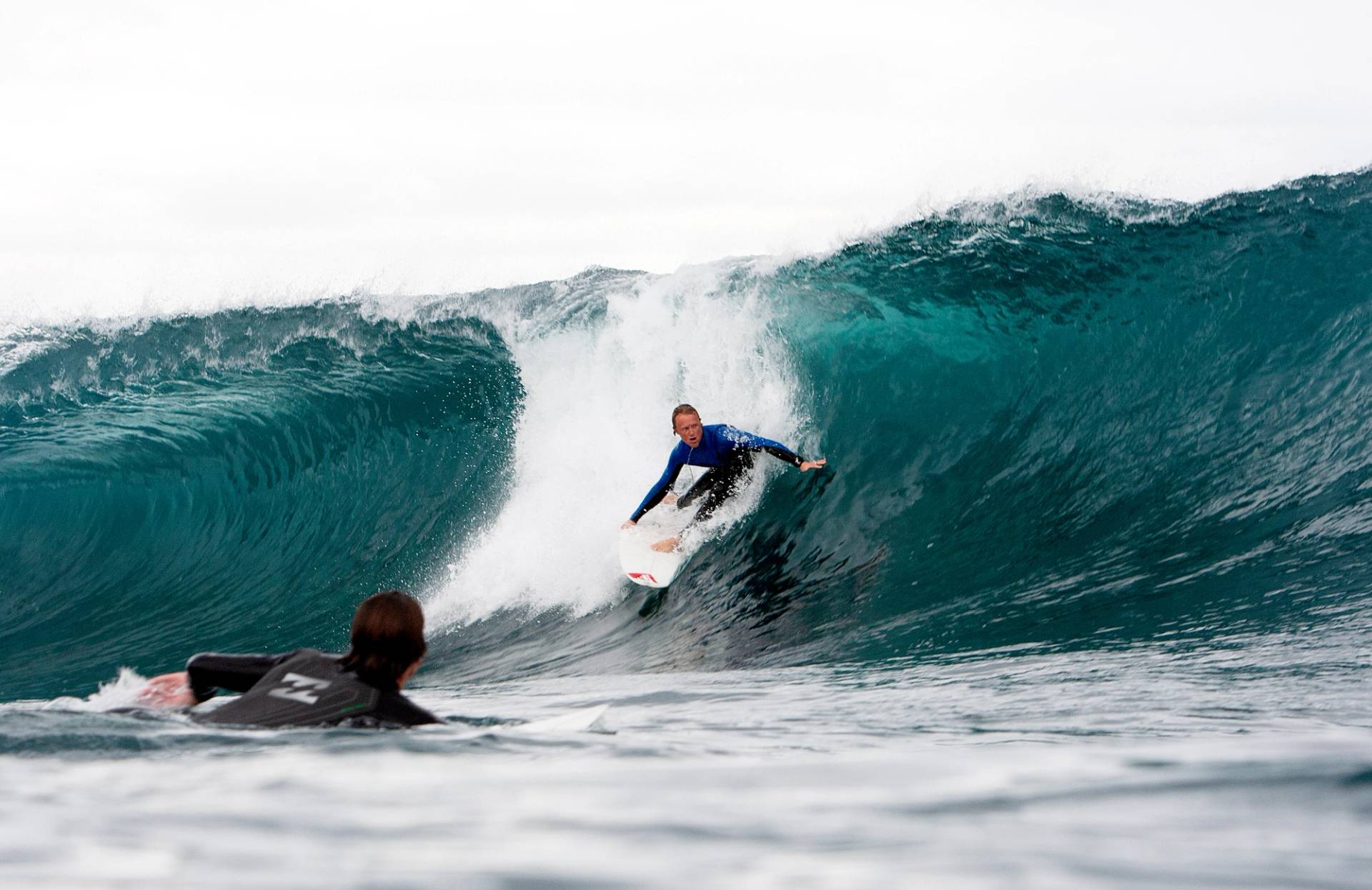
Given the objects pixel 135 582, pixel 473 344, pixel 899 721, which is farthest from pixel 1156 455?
pixel 135 582

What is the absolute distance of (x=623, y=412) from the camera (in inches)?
351

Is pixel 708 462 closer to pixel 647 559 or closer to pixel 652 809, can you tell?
pixel 647 559

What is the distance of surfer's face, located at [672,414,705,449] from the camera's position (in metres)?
6.28

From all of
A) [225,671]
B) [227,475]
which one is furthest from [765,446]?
[227,475]

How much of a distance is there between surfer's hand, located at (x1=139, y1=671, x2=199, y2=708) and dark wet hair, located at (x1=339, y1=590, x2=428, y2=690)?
2.40 feet

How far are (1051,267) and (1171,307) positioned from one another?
1.13m

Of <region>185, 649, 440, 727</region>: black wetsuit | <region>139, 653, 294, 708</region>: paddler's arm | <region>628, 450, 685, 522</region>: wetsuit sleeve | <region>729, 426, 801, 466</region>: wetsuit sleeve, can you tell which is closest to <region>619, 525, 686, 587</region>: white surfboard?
<region>628, 450, 685, 522</region>: wetsuit sleeve

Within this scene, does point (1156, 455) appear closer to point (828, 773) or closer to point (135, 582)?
point (828, 773)

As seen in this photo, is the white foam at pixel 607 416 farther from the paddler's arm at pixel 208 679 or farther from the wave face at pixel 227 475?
the paddler's arm at pixel 208 679

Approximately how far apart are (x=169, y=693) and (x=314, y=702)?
2.68ft

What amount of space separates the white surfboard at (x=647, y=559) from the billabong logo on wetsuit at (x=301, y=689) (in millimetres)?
4149

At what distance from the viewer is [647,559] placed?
6.80 m

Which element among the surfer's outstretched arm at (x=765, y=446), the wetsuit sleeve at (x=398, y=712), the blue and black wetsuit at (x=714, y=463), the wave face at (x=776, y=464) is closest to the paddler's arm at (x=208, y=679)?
the wetsuit sleeve at (x=398, y=712)

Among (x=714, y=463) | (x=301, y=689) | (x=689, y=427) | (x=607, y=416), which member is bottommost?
(x=301, y=689)
